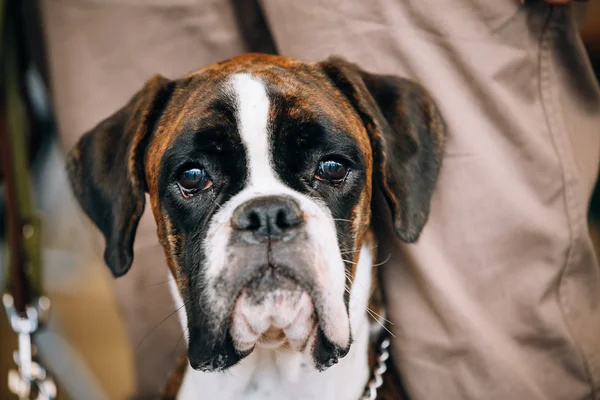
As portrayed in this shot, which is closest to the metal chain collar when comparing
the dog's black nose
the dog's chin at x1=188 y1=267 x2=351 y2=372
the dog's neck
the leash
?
the dog's neck

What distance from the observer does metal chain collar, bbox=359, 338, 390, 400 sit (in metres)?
1.40

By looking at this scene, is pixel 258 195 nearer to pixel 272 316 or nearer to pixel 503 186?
pixel 272 316

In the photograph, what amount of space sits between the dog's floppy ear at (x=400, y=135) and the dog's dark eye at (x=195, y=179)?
1.29 ft

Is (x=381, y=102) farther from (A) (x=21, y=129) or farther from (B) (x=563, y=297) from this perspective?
(A) (x=21, y=129)

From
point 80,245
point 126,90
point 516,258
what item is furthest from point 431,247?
point 80,245

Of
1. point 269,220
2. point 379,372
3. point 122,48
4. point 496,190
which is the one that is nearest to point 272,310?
point 269,220

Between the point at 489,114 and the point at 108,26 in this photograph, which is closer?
the point at 489,114

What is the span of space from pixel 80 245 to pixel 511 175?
1.96 meters

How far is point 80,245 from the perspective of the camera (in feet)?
8.42

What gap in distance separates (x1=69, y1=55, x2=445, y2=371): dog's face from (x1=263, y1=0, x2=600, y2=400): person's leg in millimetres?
79

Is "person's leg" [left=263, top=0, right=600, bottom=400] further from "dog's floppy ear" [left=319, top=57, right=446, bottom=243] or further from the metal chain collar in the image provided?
the metal chain collar

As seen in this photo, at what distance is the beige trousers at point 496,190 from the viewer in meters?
1.29

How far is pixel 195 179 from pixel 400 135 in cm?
50

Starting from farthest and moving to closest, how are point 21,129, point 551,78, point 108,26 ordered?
1. point 21,129
2. point 108,26
3. point 551,78
